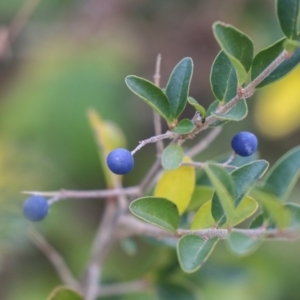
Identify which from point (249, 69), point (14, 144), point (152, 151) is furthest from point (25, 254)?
point (249, 69)

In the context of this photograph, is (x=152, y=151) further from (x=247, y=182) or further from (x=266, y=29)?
(x=247, y=182)

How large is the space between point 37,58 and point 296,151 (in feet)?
3.93

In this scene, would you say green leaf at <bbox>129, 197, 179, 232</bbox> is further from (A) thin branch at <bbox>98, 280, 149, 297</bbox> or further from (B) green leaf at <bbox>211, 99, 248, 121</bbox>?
(A) thin branch at <bbox>98, 280, 149, 297</bbox>

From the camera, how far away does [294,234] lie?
64 cm

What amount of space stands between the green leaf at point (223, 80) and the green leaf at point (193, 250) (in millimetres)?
172

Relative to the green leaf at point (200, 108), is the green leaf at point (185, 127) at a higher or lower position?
lower

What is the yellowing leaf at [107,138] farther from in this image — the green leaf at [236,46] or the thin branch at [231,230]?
the green leaf at [236,46]

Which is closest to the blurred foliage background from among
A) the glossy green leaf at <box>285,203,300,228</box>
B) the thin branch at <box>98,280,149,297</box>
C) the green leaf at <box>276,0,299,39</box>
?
the thin branch at <box>98,280,149,297</box>

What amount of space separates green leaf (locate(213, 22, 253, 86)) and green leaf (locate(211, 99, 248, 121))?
29mm

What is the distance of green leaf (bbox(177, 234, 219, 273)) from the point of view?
635 mm

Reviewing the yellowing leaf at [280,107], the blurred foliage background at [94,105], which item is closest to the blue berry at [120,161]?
the blurred foliage background at [94,105]

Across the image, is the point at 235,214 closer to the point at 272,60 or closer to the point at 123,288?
the point at 272,60

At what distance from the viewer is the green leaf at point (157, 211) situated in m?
0.64

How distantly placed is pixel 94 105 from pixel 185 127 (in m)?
1.08
